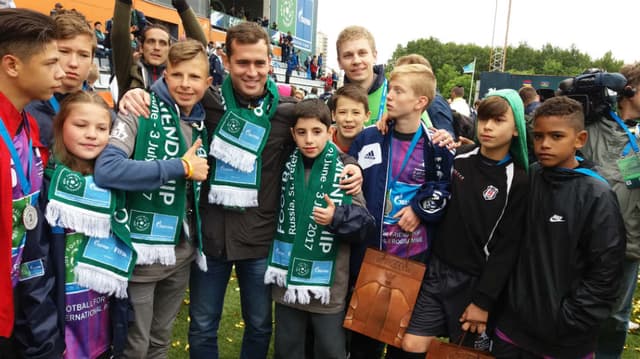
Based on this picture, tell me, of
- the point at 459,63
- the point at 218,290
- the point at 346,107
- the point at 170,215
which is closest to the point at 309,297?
the point at 218,290

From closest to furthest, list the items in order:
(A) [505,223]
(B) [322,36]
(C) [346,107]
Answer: (A) [505,223], (C) [346,107], (B) [322,36]

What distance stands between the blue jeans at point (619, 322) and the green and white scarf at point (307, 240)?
2295mm

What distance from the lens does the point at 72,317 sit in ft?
6.44

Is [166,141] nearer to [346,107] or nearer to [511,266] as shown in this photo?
[346,107]

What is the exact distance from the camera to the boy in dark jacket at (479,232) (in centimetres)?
231

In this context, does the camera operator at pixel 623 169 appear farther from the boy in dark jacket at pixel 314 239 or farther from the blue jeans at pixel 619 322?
the boy in dark jacket at pixel 314 239

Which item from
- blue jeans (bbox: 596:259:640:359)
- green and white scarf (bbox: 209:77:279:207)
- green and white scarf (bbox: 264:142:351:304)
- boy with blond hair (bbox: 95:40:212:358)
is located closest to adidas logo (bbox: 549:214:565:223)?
green and white scarf (bbox: 264:142:351:304)

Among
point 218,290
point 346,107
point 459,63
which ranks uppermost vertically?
point 459,63

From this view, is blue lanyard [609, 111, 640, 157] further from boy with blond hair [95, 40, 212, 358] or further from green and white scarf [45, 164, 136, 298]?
green and white scarf [45, 164, 136, 298]

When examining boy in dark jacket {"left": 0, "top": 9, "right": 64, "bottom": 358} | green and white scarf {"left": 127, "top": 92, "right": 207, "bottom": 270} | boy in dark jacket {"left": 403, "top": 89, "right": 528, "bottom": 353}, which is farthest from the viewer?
boy in dark jacket {"left": 403, "top": 89, "right": 528, "bottom": 353}

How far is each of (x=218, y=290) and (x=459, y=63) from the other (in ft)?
262

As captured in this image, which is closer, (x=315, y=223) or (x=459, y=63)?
(x=315, y=223)

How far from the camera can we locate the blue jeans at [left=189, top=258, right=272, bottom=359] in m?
2.59

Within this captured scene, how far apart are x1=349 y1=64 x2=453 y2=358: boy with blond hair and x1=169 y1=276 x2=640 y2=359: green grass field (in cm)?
162
